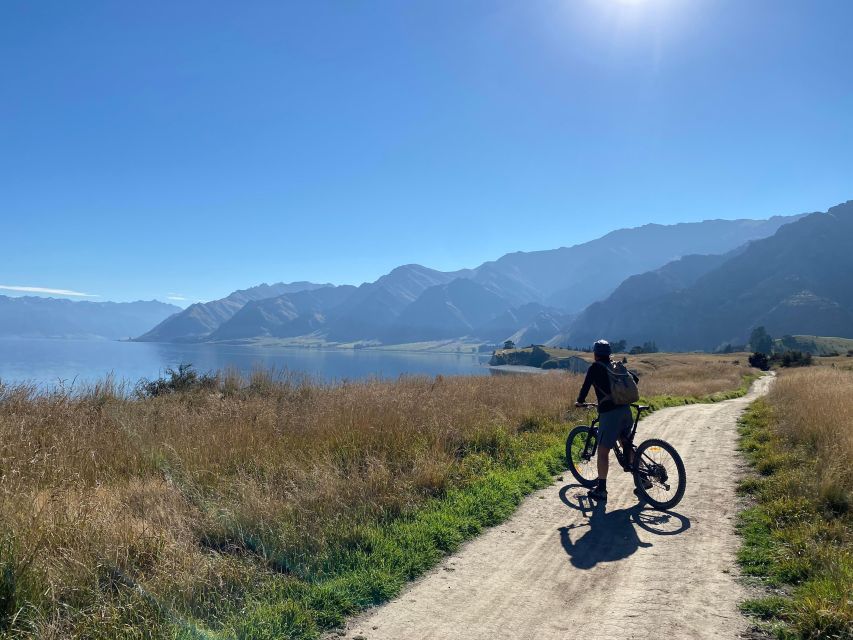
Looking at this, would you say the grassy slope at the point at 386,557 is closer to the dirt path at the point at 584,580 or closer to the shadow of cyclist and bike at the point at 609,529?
the dirt path at the point at 584,580

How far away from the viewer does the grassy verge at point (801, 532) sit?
3.80 metres

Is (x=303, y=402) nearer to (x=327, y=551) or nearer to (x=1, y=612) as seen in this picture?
(x=327, y=551)

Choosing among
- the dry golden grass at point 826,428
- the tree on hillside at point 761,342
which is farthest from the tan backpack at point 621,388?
the tree on hillside at point 761,342

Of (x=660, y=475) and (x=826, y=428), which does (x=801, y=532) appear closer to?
(x=660, y=475)

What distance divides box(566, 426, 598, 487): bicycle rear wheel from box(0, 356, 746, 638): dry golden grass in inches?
49.5

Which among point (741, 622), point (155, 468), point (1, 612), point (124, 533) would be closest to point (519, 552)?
point (741, 622)

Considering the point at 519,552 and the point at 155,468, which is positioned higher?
the point at 155,468

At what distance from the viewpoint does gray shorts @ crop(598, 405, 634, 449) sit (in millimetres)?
7305

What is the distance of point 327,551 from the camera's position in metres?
5.16

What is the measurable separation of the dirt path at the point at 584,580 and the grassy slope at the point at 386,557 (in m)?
0.18

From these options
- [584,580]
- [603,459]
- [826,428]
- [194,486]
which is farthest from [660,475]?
[194,486]

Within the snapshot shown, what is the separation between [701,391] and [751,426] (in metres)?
13.0

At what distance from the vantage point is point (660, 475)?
7059 mm

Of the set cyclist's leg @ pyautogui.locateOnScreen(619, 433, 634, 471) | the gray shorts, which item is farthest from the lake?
cyclist's leg @ pyautogui.locateOnScreen(619, 433, 634, 471)
